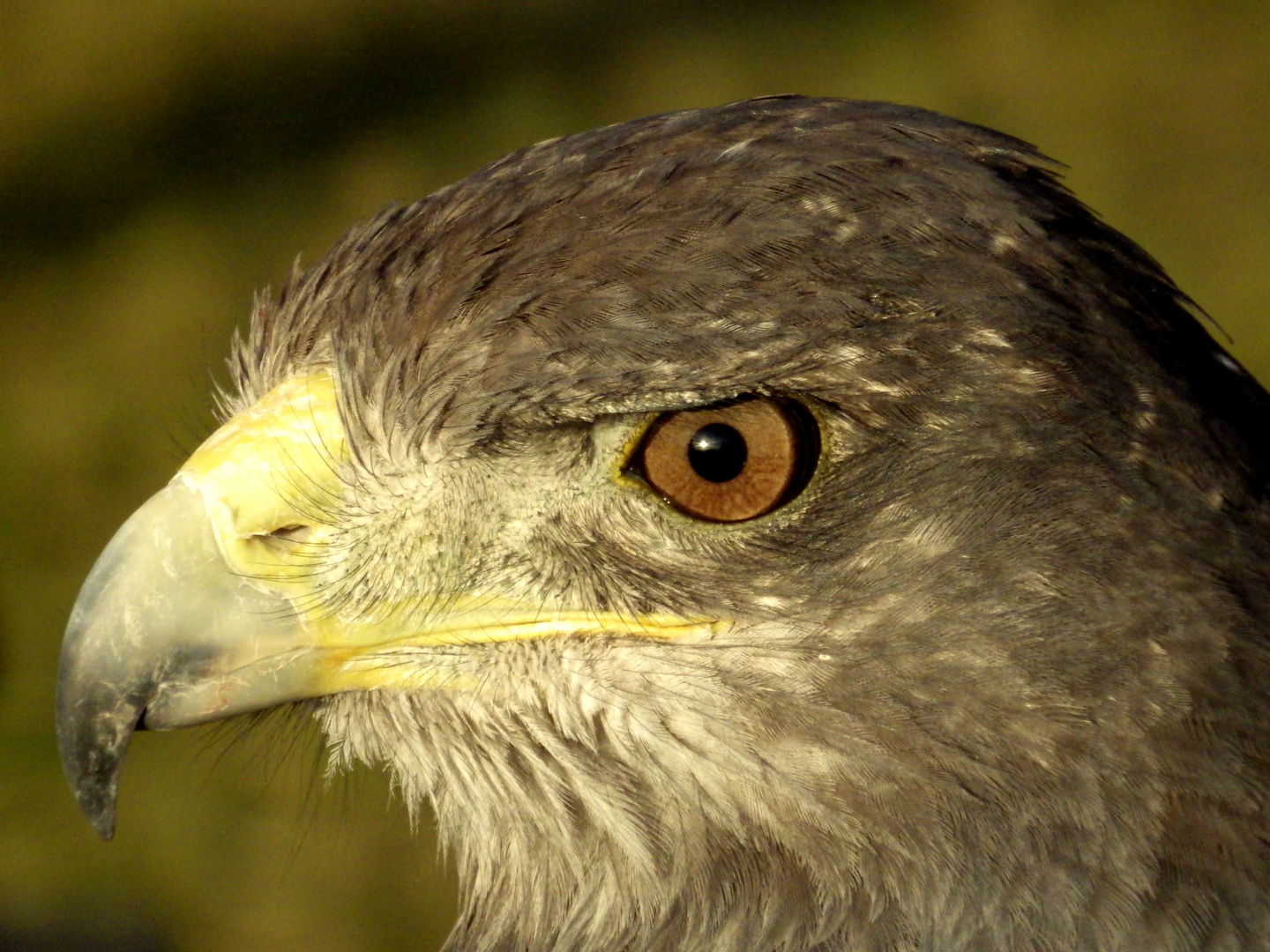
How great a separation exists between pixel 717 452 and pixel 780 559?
15 cm

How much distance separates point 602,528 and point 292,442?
482mm

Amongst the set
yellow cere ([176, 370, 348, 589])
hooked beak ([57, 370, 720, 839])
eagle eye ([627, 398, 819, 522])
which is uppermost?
eagle eye ([627, 398, 819, 522])

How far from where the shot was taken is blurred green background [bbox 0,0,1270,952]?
5.13 m

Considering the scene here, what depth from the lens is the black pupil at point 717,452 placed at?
163 centimetres

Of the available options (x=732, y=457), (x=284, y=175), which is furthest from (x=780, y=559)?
(x=284, y=175)

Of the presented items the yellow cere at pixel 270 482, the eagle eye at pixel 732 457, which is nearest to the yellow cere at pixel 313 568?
the yellow cere at pixel 270 482

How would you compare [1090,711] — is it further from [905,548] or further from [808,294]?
[808,294]

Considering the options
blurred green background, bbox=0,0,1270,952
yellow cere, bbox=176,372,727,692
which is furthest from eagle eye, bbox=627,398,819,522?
blurred green background, bbox=0,0,1270,952

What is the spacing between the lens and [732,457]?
1636 mm

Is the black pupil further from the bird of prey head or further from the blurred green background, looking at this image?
the blurred green background

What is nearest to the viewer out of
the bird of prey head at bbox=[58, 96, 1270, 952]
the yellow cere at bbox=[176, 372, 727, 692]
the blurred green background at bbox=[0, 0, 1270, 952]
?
the bird of prey head at bbox=[58, 96, 1270, 952]

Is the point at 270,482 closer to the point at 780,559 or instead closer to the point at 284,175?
the point at 780,559

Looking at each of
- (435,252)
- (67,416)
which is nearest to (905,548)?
(435,252)

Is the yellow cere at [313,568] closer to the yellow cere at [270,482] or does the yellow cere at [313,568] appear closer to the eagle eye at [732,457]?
the yellow cere at [270,482]
